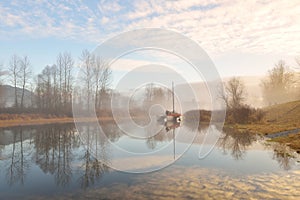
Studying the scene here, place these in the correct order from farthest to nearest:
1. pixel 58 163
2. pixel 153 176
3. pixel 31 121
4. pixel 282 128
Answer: pixel 31 121
pixel 282 128
pixel 58 163
pixel 153 176

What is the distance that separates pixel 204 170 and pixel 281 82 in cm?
8359

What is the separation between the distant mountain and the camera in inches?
2410

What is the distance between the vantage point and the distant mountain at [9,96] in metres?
61.2

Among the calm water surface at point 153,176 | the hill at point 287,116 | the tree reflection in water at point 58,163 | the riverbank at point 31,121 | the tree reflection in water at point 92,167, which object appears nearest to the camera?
the calm water surface at point 153,176

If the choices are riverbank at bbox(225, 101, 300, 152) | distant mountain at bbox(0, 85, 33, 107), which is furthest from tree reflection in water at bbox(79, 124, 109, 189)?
distant mountain at bbox(0, 85, 33, 107)

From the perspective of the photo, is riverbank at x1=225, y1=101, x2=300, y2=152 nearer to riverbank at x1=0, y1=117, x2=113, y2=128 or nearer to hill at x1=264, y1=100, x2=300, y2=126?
hill at x1=264, y1=100, x2=300, y2=126

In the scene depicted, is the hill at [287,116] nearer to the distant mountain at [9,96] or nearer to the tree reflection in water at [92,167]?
the tree reflection in water at [92,167]

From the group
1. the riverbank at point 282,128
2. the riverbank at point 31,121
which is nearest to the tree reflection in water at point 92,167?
the riverbank at point 282,128

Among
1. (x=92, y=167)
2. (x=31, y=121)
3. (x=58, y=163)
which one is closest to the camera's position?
(x=92, y=167)

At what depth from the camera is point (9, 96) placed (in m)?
62.6

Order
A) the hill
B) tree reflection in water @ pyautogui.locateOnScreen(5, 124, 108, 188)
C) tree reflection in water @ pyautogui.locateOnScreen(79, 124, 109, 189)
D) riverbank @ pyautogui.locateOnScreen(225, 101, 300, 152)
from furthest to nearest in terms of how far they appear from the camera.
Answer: the hill < riverbank @ pyautogui.locateOnScreen(225, 101, 300, 152) < tree reflection in water @ pyautogui.locateOnScreen(5, 124, 108, 188) < tree reflection in water @ pyautogui.locateOnScreen(79, 124, 109, 189)

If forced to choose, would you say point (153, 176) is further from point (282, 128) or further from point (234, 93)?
point (234, 93)

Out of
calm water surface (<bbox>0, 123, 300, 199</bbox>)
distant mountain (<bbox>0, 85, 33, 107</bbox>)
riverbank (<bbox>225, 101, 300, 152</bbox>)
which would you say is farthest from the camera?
distant mountain (<bbox>0, 85, 33, 107</bbox>)

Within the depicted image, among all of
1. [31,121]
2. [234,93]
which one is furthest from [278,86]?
[31,121]
